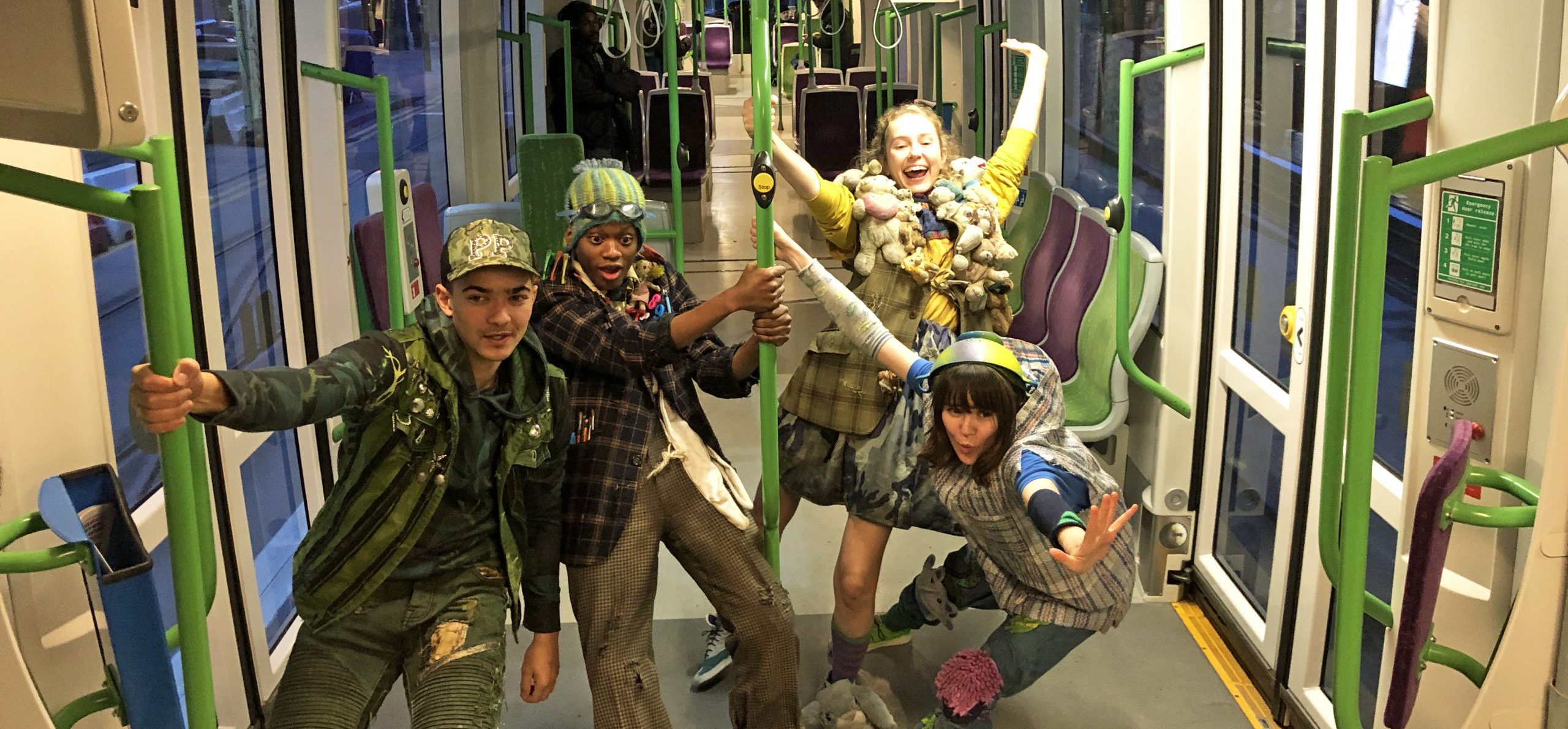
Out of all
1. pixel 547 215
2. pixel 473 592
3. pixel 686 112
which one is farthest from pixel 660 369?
pixel 686 112

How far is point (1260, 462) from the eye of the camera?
3820mm

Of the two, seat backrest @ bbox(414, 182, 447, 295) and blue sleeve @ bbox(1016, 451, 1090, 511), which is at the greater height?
seat backrest @ bbox(414, 182, 447, 295)

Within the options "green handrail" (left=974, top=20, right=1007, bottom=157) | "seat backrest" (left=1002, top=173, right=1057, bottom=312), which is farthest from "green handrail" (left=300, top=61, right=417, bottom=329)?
"green handrail" (left=974, top=20, right=1007, bottom=157)

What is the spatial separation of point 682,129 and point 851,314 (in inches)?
201

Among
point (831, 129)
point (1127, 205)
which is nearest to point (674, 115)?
point (1127, 205)

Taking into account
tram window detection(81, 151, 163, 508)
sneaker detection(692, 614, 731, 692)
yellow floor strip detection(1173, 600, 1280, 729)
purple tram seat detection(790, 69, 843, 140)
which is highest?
purple tram seat detection(790, 69, 843, 140)

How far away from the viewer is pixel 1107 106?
5309mm

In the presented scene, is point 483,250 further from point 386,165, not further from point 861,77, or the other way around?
point 861,77

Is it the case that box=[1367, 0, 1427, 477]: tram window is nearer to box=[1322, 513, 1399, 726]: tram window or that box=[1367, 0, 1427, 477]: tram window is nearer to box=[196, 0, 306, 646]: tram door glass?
box=[1322, 513, 1399, 726]: tram window

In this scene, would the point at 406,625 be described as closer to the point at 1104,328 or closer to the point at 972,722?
the point at 972,722

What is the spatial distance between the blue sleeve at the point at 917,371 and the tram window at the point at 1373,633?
0.92 meters

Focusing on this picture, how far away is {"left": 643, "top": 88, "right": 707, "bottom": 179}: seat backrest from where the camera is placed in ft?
24.6

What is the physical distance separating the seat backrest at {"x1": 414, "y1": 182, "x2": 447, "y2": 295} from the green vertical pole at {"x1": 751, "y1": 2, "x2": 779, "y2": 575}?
2.19 m

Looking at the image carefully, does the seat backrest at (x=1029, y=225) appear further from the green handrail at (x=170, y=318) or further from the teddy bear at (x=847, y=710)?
the green handrail at (x=170, y=318)
